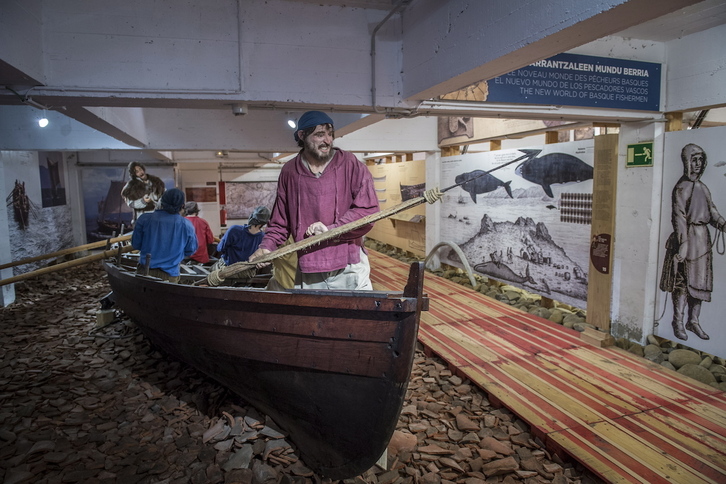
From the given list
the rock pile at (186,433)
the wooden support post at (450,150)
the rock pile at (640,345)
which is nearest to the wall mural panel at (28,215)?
the rock pile at (186,433)

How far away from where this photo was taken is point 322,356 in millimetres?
3156

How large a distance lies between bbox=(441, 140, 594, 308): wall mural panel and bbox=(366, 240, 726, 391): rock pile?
0.89 feet

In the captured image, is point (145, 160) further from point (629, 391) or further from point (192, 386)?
point (629, 391)

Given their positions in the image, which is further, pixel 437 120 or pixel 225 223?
pixel 225 223

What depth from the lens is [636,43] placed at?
524cm

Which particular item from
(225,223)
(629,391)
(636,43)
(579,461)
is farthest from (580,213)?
(225,223)

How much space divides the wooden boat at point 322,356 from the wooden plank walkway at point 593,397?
1.61 metres

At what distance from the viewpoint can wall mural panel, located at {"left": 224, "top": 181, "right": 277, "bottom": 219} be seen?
16953 mm

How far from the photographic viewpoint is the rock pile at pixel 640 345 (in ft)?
15.7

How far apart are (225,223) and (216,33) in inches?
514

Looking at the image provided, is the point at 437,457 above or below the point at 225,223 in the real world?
below

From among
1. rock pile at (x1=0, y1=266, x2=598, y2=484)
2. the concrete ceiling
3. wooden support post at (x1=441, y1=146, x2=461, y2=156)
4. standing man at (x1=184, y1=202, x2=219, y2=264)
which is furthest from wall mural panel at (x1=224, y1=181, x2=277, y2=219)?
rock pile at (x1=0, y1=266, x2=598, y2=484)

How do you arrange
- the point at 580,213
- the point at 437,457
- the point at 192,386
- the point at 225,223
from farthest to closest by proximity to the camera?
1. the point at 225,223
2. the point at 580,213
3. the point at 192,386
4. the point at 437,457

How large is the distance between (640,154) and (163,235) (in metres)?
6.22
